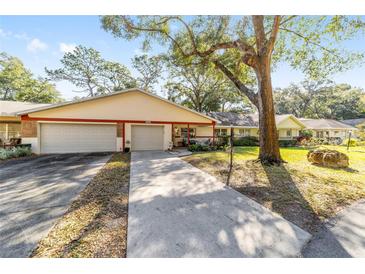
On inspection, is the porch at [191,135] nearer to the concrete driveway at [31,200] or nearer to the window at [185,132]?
the window at [185,132]

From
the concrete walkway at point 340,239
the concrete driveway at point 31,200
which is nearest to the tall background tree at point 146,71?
the concrete driveway at point 31,200

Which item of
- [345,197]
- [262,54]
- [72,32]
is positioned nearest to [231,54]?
[262,54]

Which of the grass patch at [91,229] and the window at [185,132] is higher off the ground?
the window at [185,132]

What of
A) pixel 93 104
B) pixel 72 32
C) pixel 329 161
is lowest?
pixel 329 161

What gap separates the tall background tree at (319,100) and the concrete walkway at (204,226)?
42641mm

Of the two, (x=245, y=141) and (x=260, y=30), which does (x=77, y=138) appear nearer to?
(x=260, y=30)

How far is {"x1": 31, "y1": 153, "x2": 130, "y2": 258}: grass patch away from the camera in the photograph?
224 centimetres

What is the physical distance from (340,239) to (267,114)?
5.81 m

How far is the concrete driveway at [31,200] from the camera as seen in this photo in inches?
96.7

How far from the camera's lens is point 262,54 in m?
7.69

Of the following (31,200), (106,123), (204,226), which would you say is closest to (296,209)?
(204,226)

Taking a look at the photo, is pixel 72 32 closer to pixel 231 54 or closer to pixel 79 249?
pixel 79 249

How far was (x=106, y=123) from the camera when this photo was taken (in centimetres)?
1206

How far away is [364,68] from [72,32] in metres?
14.2
